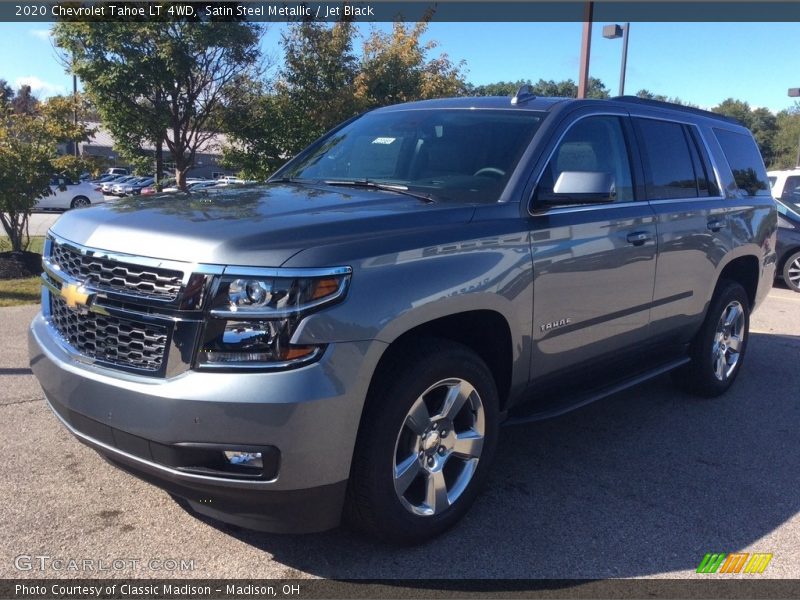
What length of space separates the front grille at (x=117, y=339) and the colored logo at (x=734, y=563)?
8.06 feet

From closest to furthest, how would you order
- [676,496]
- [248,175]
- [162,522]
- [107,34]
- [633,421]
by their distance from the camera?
[162,522] < [676,496] < [633,421] < [107,34] < [248,175]

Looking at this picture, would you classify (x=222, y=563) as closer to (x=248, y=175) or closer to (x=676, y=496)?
(x=676, y=496)

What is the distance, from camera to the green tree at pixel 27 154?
975 centimetres

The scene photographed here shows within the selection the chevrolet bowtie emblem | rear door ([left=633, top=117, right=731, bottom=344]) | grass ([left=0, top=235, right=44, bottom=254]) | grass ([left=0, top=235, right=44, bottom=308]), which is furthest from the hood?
grass ([left=0, top=235, right=44, bottom=254])

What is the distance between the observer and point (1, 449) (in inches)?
162

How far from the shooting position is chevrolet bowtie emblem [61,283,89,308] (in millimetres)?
2979

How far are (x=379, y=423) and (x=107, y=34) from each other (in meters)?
10.1

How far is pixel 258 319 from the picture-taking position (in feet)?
8.70

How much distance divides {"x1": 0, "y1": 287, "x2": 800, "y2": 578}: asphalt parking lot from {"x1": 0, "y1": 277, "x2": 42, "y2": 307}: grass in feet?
11.3

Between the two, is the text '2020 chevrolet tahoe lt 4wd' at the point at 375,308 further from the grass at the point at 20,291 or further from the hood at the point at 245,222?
the grass at the point at 20,291

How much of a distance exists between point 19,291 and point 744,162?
7907mm

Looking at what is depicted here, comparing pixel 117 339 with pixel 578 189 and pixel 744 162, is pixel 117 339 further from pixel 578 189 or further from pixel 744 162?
pixel 744 162

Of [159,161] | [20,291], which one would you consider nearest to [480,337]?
[20,291]

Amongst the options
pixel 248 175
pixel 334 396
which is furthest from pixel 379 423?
pixel 248 175
